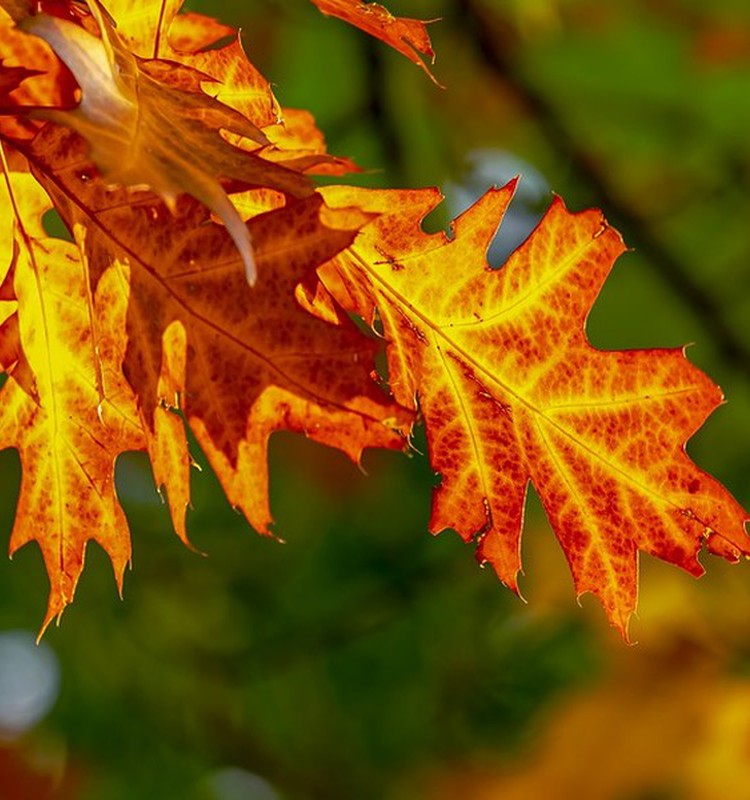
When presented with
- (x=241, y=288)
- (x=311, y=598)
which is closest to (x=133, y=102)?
(x=241, y=288)

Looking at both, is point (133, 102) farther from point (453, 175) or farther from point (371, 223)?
point (453, 175)

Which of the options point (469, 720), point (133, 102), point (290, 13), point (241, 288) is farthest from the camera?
point (469, 720)

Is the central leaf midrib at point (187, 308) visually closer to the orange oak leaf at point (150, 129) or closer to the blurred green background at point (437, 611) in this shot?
the orange oak leaf at point (150, 129)

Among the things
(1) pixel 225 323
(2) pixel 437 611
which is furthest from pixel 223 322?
(2) pixel 437 611

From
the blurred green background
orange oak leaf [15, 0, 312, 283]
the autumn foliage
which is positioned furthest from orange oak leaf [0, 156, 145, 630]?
the blurred green background

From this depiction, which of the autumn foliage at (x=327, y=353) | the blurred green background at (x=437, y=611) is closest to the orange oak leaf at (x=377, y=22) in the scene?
the autumn foliage at (x=327, y=353)

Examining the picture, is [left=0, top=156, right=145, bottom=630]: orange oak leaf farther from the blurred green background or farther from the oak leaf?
the blurred green background

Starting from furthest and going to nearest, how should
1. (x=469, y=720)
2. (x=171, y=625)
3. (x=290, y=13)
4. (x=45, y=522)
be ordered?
(x=469, y=720)
(x=171, y=625)
(x=290, y=13)
(x=45, y=522)
